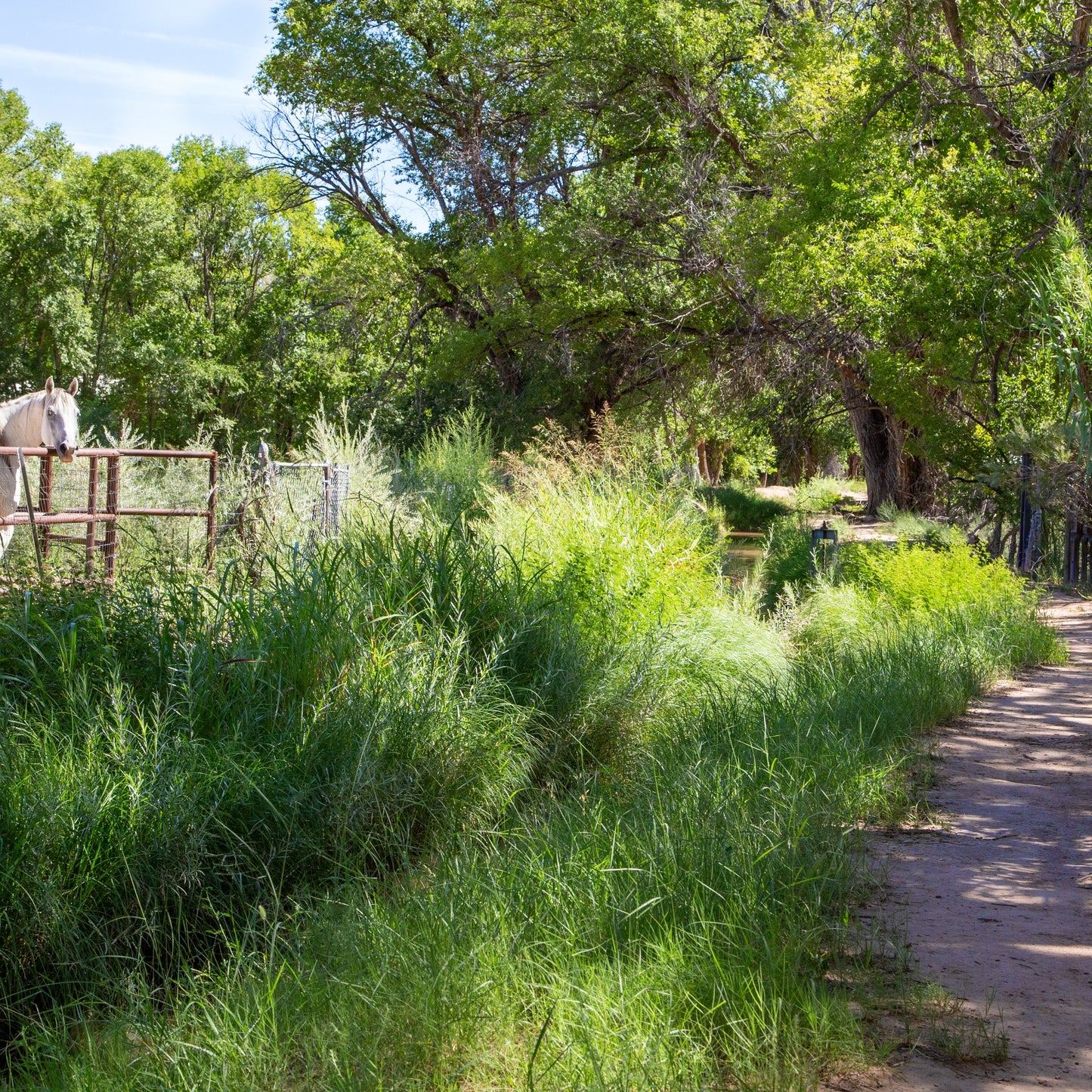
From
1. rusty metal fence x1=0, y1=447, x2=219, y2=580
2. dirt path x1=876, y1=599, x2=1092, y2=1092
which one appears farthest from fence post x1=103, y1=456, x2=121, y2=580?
dirt path x1=876, y1=599, x2=1092, y2=1092

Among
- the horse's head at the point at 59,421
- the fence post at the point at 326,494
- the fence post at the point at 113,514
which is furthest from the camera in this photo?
the fence post at the point at 326,494

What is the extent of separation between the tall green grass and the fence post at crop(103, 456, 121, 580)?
3.16 meters

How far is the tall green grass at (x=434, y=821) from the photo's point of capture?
3.19 metres

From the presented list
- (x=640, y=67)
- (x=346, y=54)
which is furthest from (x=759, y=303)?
(x=346, y=54)

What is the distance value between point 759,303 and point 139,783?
1681cm

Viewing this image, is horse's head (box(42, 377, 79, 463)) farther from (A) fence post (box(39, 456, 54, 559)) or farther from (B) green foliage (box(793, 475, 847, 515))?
(B) green foliage (box(793, 475, 847, 515))

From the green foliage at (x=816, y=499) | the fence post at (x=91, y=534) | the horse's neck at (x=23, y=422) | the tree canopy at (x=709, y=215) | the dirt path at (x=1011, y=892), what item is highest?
the tree canopy at (x=709, y=215)

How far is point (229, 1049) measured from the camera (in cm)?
315

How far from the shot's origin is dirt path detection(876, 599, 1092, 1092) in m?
3.13

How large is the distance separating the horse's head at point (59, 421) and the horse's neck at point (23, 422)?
0.12 m

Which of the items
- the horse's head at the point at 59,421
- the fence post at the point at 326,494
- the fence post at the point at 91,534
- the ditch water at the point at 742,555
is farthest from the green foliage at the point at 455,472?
the horse's head at the point at 59,421

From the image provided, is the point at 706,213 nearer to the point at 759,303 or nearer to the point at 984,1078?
the point at 759,303

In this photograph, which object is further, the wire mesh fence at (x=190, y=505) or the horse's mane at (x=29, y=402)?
the horse's mane at (x=29, y=402)

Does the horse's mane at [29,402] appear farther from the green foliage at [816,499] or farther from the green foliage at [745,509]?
the green foliage at [816,499]
